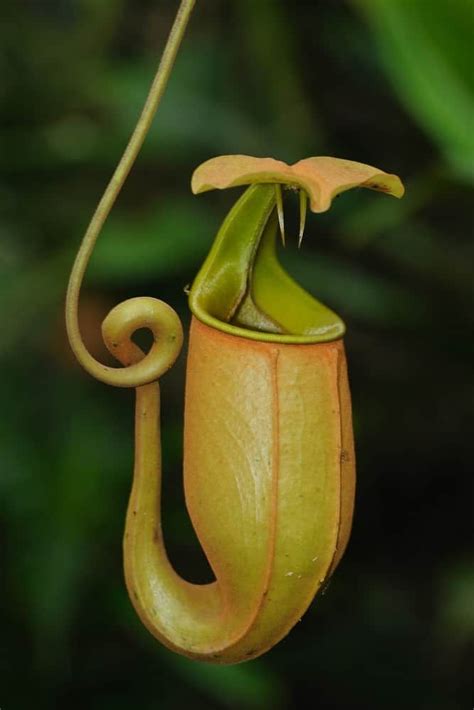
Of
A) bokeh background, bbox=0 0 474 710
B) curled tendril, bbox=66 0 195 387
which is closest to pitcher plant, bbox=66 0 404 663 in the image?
curled tendril, bbox=66 0 195 387

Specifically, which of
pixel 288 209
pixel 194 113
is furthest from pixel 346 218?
pixel 194 113

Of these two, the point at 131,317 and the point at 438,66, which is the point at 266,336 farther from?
the point at 438,66

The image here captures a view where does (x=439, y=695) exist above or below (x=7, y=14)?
below

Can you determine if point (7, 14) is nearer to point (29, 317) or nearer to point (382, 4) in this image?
point (29, 317)

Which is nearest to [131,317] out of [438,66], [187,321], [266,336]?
[266,336]

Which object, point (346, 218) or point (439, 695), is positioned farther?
point (439, 695)

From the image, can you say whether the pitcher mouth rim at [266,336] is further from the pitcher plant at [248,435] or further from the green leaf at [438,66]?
the green leaf at [438,66]

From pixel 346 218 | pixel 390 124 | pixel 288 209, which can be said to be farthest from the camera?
pixel 390 124

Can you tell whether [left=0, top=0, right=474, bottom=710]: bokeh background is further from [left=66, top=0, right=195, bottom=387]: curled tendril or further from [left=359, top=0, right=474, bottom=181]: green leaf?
[left=66, top=0, right=195, bottom=387]: curled tendril
